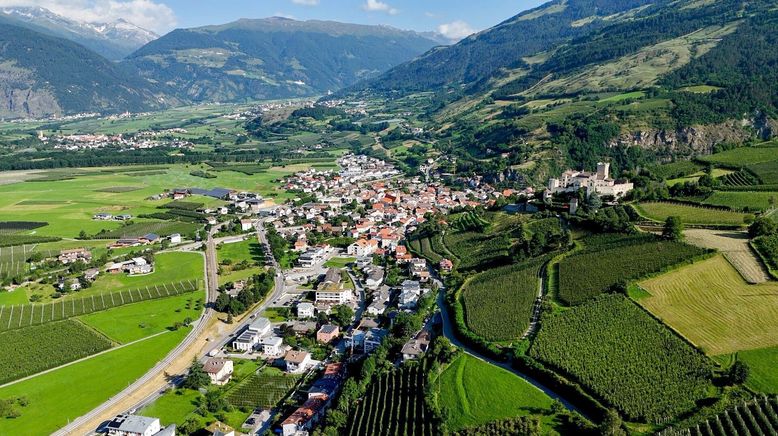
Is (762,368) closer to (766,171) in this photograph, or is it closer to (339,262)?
(766,171)

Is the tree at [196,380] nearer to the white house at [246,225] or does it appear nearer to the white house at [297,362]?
the white house at [297,362]

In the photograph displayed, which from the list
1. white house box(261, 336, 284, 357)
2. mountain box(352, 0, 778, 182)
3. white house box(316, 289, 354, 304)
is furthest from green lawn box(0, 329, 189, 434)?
mountain box(352, 0, 778, 182)

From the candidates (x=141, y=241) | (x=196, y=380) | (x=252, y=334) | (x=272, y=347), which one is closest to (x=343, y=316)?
(x=272, y=347)

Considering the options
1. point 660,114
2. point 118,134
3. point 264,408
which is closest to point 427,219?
point 264,408

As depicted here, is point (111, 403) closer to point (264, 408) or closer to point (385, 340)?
point (264, 408)

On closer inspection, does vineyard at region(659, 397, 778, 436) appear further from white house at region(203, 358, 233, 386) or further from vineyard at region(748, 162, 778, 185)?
vineyard at region(748, 162, 778, 185)
